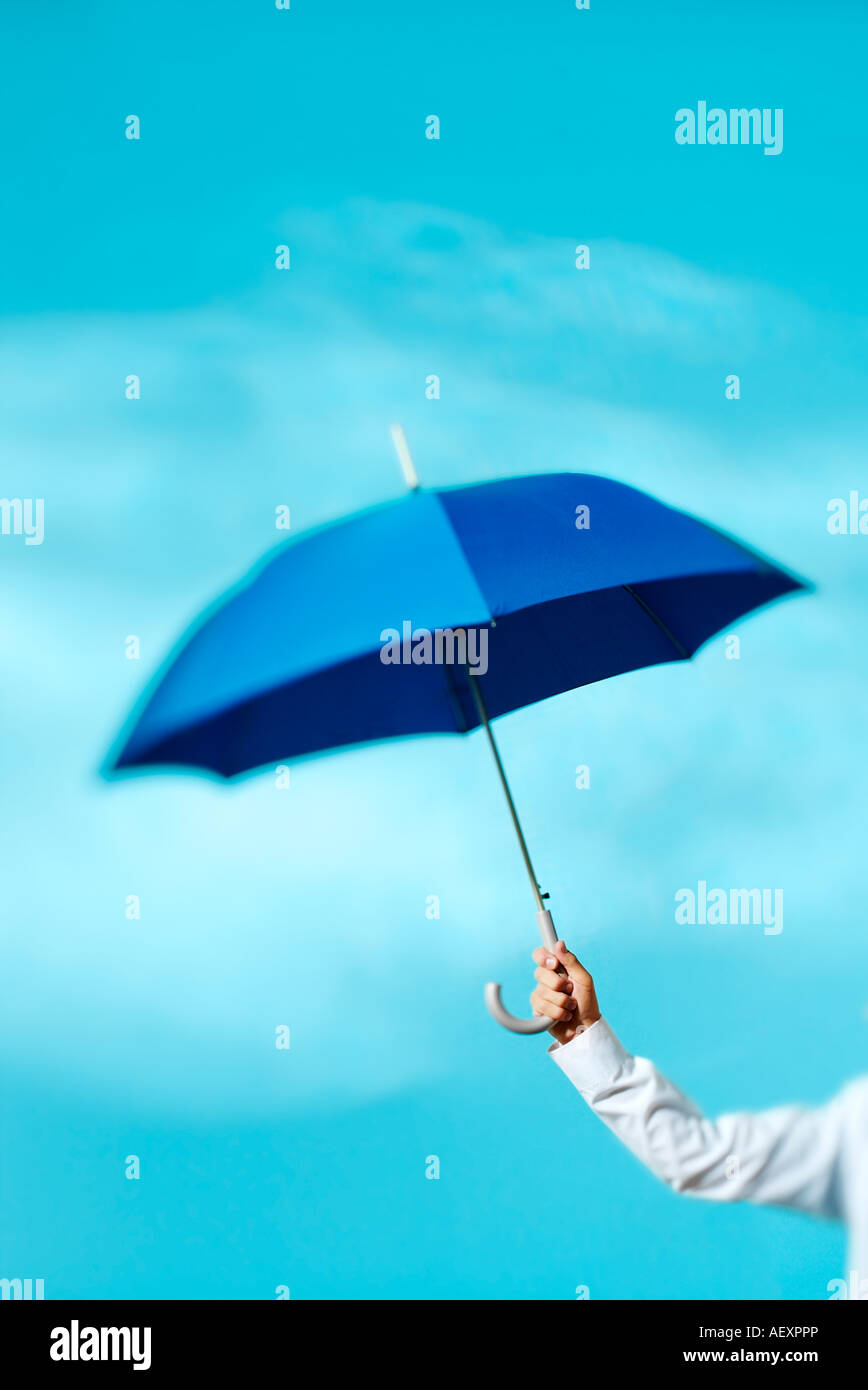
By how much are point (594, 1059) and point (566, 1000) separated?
16 cm

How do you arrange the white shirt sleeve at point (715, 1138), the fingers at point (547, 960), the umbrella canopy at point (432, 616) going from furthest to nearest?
→ the fingers at point (547, 960) < the umbrella canopy at point (432, 616) < the white shirt sleeve at point (715, 1138)

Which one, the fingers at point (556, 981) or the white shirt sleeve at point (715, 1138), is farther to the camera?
the fingers at point (556, 981)

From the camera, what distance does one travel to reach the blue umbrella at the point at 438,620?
213 centimetres

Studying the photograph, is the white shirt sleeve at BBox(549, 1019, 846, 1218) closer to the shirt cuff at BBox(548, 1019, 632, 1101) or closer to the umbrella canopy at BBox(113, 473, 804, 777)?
the shirt cuff at BBox(548, 1019, 632, 1101)

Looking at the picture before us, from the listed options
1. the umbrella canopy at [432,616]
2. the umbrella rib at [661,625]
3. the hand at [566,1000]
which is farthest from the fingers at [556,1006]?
the umbrella rib at [661,625]

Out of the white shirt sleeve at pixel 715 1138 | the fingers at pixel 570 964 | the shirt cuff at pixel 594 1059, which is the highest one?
the fingers at pixel 570 964

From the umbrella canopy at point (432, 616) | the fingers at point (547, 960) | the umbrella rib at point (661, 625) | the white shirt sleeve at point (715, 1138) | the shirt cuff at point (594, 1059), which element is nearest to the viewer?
the white shirt sleeve at point (715, 1138)

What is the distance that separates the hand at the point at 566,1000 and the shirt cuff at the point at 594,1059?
0.23 feet

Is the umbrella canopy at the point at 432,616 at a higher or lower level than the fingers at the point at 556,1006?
higher

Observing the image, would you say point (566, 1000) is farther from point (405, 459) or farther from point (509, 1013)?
point (405, 459)

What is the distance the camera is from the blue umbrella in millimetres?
2135

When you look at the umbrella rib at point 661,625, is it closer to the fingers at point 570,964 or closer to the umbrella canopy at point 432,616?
the umbrella canopy at point 432,616
